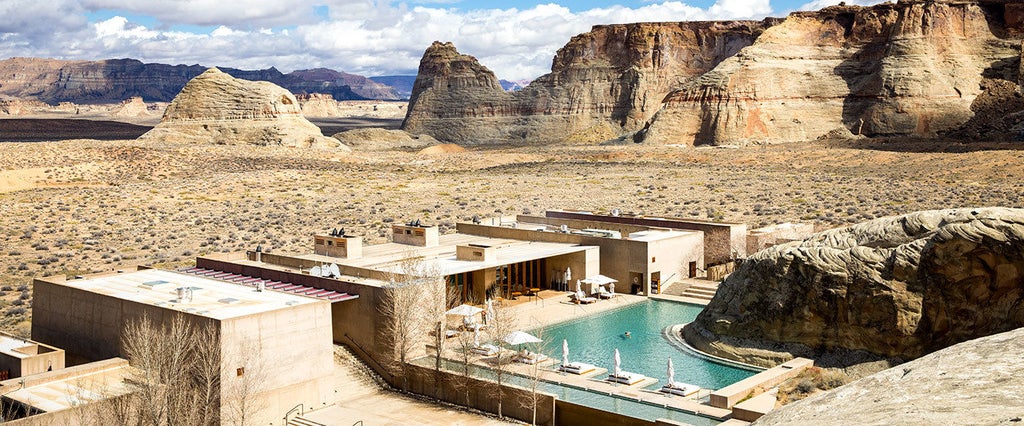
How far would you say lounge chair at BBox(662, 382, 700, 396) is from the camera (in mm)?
26239

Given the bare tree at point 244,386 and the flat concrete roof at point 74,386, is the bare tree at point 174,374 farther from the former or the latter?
the flat concrete roof at point 74,386

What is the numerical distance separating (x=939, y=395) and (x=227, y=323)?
18.9 meters

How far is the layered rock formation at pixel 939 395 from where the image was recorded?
9.78m

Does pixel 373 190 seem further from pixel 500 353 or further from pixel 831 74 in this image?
pixel 831 74

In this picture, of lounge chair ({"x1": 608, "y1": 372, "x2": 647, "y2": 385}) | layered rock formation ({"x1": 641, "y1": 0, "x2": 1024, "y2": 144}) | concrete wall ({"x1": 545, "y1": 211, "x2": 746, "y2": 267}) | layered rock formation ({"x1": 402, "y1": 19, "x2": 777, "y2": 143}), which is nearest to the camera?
lounge chair ({"x1": 608, "y1": 372, "x2": 647, "y2": 385})

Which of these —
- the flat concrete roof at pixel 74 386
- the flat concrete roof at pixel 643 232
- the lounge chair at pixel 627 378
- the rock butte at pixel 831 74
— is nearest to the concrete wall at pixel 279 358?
the flat concrete roof at pixel 74 386

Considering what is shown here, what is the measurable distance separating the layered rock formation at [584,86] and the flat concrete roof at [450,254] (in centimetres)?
11499

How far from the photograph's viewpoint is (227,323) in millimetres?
25484

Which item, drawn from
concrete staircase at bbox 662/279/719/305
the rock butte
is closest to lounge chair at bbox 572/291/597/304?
concrete staircase at bbox 662/279/719/305

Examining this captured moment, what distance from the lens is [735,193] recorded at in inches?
3061

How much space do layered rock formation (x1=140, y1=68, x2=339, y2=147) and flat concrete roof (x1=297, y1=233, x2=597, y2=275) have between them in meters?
86.0

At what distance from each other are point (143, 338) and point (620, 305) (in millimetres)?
20837

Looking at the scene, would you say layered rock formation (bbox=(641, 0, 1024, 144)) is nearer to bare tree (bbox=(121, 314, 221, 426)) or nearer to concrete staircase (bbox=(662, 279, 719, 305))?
concrete staircase (bbox=(662, 279, 719, 305))

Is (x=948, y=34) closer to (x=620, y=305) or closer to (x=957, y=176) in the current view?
(x=957, y=176)
